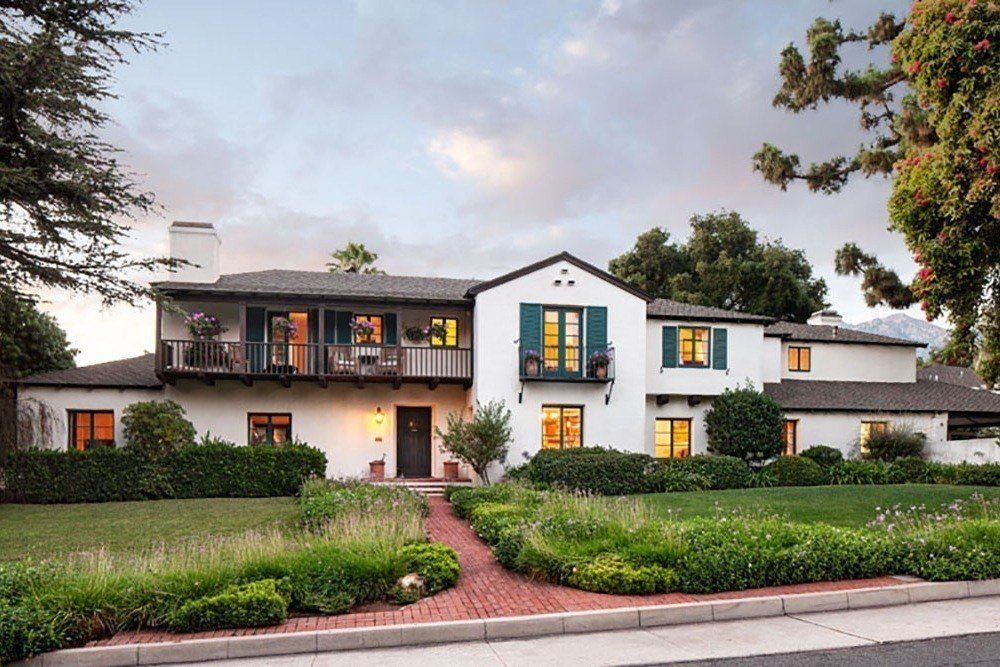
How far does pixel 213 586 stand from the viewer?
7180mm

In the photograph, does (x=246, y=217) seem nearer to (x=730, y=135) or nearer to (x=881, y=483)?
(x=730, y=135)

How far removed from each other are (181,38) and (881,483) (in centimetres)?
2177

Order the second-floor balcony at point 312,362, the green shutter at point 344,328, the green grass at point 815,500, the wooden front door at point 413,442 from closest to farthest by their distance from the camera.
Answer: the green grass at point 815,500 → the second-floor balcony at point 312,362 → the green shutter at point 344,328 → the wooden front door at point 413,442

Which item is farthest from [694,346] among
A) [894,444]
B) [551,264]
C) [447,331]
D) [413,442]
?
[413,442]

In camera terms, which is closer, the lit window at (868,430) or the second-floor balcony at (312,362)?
the second-floor balcony at (312,362)

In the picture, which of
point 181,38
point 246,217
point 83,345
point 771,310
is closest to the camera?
point 181,38

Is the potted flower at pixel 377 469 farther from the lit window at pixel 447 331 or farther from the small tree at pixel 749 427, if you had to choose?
the small tree at pixel 749 427

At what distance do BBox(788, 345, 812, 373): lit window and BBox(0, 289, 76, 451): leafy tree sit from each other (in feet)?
81.8

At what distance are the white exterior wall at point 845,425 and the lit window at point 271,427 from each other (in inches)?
643

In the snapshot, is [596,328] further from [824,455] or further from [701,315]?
[824,455]

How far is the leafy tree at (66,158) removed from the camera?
495 inches

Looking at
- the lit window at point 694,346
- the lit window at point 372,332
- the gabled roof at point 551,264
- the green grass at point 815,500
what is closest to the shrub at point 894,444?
the green grass at point 815,500

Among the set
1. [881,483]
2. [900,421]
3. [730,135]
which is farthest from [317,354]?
[900,421]

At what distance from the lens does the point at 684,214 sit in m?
39.4
